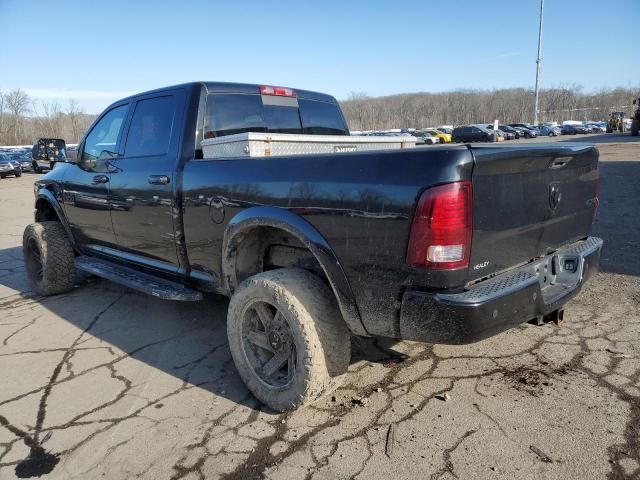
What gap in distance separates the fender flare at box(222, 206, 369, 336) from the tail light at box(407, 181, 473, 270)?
457 millimetres

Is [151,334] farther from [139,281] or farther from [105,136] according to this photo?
[105,136]

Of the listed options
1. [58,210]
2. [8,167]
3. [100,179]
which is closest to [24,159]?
[8,167]

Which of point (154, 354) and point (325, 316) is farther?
point (154, 354)

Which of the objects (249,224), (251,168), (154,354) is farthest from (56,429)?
(251,168)

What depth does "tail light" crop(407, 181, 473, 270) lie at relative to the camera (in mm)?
2088

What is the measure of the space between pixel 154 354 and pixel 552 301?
2.88 metres

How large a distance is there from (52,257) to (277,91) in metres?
3.08

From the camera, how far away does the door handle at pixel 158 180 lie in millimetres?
3510

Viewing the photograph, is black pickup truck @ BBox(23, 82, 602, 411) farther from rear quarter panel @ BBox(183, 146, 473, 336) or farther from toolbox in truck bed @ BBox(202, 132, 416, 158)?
toolbox in truck bed @ BBox(202, 132, 416, 158)

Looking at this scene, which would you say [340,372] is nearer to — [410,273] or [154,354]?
[410,273]

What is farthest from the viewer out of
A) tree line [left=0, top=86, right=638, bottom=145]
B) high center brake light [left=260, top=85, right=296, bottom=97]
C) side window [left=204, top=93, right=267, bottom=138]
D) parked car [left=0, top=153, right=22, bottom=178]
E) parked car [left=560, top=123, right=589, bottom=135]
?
tree line [left=0, top=86, right=638, bottom=145]

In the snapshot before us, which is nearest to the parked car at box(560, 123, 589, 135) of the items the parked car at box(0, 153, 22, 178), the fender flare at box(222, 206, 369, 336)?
the parked car at box(0, 153, 22, 178)

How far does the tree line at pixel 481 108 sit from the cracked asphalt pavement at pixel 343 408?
377 ft

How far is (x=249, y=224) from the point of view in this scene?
2.86m
